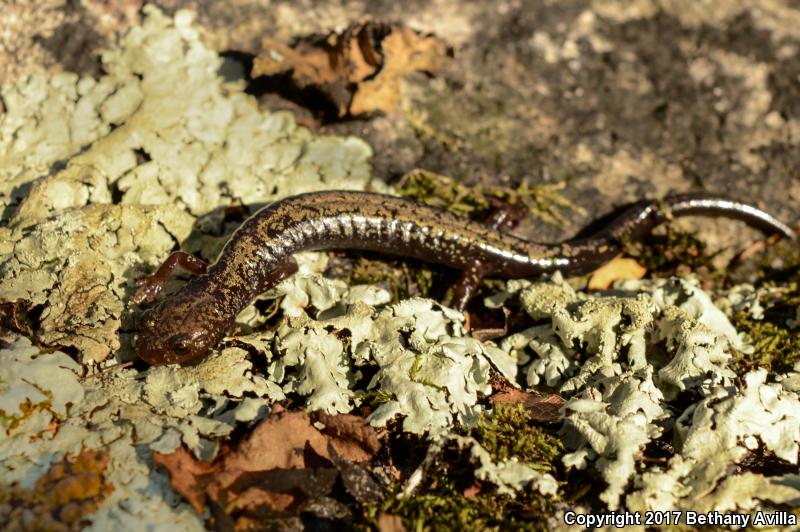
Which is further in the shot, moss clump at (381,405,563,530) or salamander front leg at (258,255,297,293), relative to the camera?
salamander front leg at (258,255,297,293)

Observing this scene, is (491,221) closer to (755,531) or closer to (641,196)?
(641,196)

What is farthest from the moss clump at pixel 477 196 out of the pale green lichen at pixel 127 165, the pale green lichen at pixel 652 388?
the pale green lichen at pixel 652 388

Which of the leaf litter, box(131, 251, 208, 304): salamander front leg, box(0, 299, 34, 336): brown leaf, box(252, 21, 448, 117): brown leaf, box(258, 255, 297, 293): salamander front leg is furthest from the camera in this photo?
box(252, 21, 448, 117): brown leaf

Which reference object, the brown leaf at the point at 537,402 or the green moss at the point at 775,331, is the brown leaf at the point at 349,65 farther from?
the green moss at the point at 775,331

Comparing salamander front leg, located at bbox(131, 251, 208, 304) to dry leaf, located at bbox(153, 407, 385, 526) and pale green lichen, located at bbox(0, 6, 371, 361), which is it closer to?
pale green lichen, located at bbox(0, 6, 371, 361)

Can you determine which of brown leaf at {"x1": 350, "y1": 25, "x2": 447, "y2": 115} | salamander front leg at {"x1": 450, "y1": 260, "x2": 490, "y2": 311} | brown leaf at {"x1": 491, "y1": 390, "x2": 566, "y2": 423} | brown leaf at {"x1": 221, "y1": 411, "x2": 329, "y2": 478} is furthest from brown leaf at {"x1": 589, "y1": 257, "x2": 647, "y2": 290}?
brown leaf at {"x1": 221, "y1": 411, "x2": 329, "y2": 478}

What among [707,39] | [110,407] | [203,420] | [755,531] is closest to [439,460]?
[203,420]

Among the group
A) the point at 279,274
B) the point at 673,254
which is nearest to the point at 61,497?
the point at 279,274
